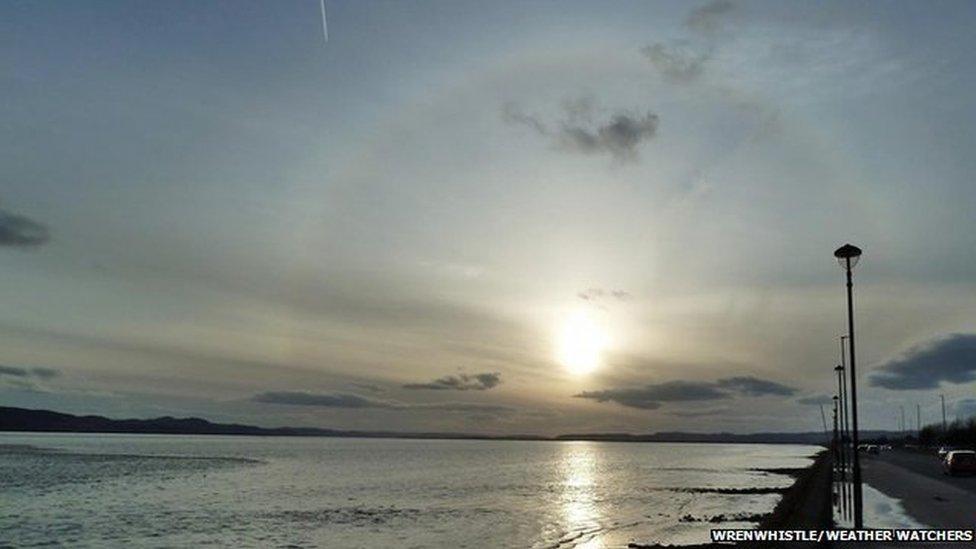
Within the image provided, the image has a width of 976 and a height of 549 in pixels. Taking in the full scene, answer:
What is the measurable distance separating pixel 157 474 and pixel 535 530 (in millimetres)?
78716

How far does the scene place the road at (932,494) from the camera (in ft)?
120

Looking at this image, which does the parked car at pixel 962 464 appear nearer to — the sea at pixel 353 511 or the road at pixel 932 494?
the road at pixel 932 494

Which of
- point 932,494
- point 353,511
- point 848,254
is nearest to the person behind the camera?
point 848,254

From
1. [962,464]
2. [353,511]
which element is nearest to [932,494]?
[962,464]

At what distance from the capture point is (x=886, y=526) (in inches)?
1342

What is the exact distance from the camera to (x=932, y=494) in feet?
170

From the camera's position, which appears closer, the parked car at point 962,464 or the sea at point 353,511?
the sea at point 353,511

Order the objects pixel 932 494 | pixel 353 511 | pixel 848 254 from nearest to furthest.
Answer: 1. pixel 848 254
2. pixel 932 494
3. pixel 353 511

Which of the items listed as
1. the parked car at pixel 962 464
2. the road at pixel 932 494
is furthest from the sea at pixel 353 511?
the parked car at pixel 962 464

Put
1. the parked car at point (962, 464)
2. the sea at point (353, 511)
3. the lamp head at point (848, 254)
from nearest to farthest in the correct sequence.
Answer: the lamp head at point (848, 254)
the sea at point (353, 511)
the parked car at point (962, 464)

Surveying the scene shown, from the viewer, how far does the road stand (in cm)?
→ 3669

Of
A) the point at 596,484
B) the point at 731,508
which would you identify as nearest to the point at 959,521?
the point at 731,508

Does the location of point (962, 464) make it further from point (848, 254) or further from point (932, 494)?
point (848, 254)

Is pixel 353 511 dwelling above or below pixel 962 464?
below
